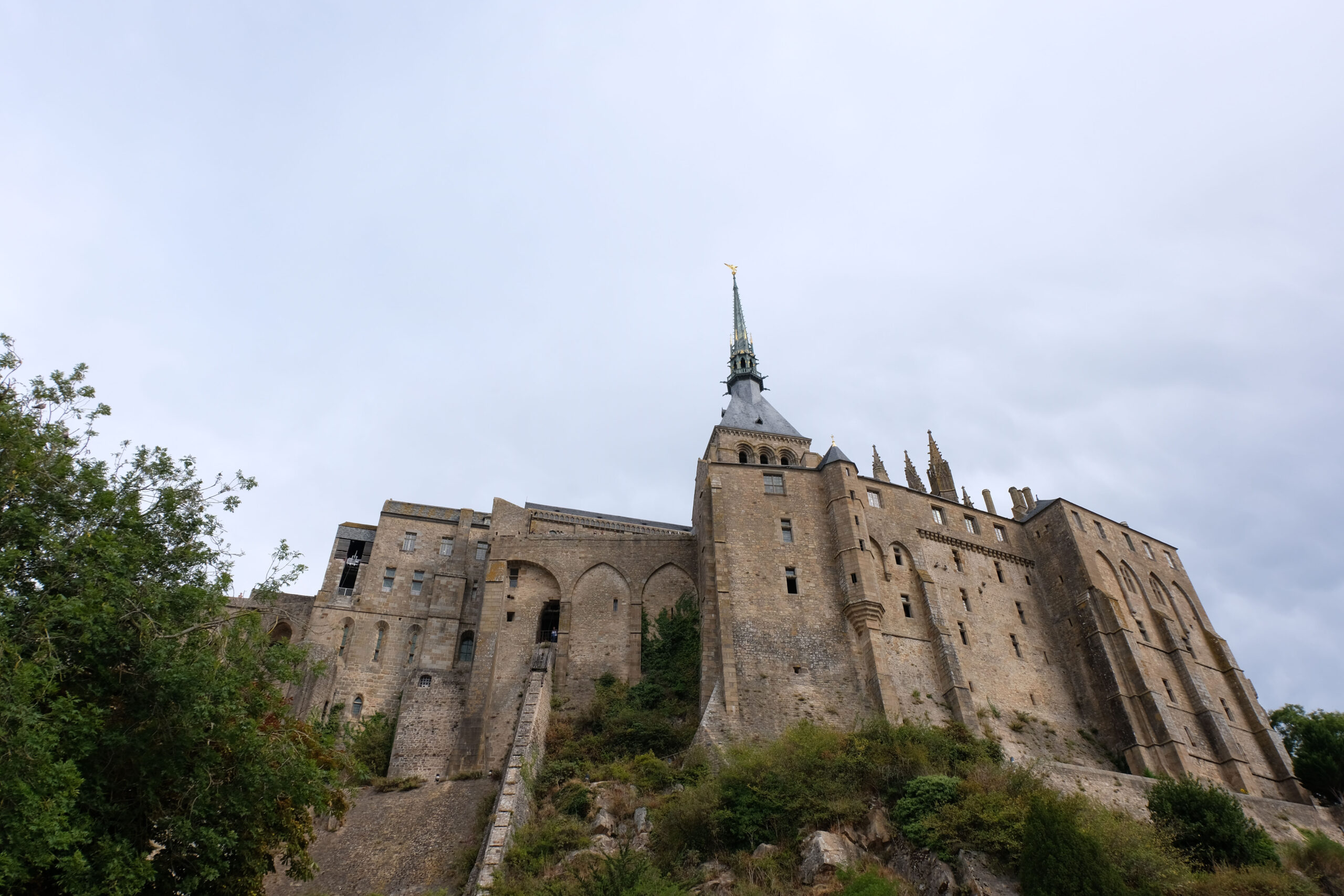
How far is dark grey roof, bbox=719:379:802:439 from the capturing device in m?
56.0

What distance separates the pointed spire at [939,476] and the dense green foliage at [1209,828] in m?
21.0

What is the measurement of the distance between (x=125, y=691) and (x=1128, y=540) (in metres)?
41.7

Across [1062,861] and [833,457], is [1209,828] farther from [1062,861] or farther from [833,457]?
[833,457]

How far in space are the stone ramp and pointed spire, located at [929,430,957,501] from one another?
26644 millimetres

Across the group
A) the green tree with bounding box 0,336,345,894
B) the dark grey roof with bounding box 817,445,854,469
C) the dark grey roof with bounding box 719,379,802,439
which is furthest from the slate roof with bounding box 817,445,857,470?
the green tree with bounding box 0,336,345,894

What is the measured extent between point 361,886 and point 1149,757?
27408 mm

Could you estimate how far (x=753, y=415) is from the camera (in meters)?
57.8

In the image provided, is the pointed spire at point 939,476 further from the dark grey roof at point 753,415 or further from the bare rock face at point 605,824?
the bare rock face at point 605,824

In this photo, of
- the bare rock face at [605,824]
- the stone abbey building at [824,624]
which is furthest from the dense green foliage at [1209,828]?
the bare rock face at [605,824]

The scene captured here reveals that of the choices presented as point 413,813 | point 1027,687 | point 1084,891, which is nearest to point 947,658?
point 1027,687

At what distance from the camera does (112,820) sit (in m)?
15.1

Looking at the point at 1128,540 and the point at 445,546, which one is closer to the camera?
the point at 1128,540

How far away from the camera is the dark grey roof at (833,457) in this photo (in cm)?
4019

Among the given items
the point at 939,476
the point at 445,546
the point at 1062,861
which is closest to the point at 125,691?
the point at 1062,861
